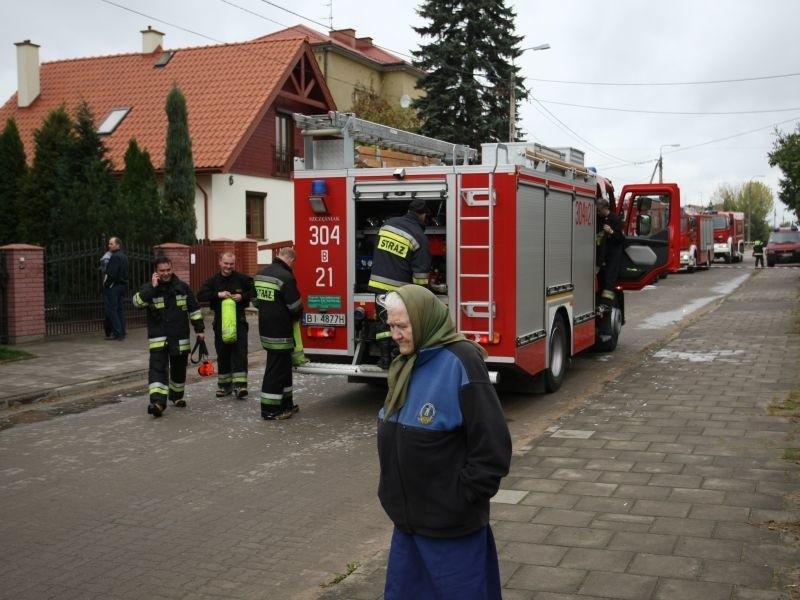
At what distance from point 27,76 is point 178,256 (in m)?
17.2

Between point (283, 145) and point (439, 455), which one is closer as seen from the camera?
point (439, 455)

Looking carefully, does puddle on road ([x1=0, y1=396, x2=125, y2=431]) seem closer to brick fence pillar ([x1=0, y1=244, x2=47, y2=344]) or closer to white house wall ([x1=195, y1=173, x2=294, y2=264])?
brick fence pillar ([x1=0, y1=244, x2=47, y2=344])

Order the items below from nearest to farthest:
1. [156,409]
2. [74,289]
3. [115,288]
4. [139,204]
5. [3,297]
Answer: [156,409]
[3,297]
[115,288]
[74,289]
[139,204]

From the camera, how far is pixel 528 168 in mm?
9742

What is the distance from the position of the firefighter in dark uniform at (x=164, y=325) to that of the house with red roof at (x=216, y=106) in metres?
16.5

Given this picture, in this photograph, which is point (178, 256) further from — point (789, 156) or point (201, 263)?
point (789, 156)

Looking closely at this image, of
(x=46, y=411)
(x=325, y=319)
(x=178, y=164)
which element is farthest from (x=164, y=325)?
(x=178, y=164)

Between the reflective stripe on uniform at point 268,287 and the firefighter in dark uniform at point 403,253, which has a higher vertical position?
the firefighter in dark uniform at point 403,253

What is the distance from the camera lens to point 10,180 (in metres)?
21.6

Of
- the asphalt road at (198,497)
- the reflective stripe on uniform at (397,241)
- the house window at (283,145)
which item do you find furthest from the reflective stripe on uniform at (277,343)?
the house window at (283,145)

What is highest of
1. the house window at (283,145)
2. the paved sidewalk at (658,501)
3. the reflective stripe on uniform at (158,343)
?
the house window at (283,145)

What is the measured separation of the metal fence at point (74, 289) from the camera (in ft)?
53.4

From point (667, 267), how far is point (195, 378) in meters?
7.42

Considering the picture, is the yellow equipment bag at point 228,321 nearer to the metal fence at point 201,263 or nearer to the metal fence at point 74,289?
the metal fence at point 74,289
